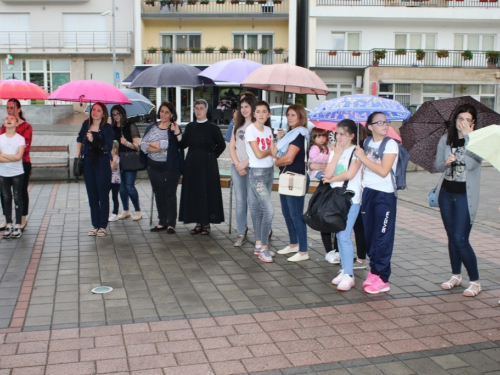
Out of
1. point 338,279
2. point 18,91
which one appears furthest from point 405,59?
point 338,279

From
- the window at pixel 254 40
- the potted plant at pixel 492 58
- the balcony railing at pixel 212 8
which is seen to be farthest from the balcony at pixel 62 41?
the potted plant at pixel 492 58

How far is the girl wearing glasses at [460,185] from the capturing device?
18.5 ft

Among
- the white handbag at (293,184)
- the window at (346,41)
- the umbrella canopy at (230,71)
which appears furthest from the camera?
the window at (346,41)

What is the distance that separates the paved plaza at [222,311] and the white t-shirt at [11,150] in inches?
37.0

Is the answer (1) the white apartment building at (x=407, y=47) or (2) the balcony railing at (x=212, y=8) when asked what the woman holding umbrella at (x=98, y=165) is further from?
(2) the balcony railing at (x=212, y=8)

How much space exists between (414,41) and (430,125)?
31.4 metres

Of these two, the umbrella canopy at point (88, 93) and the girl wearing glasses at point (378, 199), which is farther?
the umbrella canopy at point (88, 93)

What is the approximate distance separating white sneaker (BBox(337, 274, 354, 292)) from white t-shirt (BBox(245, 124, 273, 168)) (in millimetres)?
1751

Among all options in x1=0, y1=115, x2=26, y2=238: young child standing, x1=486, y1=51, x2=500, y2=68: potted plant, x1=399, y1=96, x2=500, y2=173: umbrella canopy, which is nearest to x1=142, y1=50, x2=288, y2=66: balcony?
x1=486, y1=51, x2=500, y2=68: potted plant

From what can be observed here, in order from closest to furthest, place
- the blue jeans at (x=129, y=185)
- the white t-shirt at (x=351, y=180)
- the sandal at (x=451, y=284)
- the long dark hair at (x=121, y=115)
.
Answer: the white t-shirt at (x=351, y=180), the sandal at (x=451, y=284), the long dark hair at (x=121, y=115), the blue jeans at (x=129, y=185)

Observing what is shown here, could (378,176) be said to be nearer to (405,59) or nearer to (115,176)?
(115,176)

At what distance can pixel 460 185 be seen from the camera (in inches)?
225

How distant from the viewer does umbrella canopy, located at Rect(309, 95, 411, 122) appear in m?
6.06

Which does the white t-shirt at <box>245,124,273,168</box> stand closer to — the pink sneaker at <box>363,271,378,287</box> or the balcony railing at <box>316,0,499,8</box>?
the pink sneaker at <box>363,271,378,287</box>
